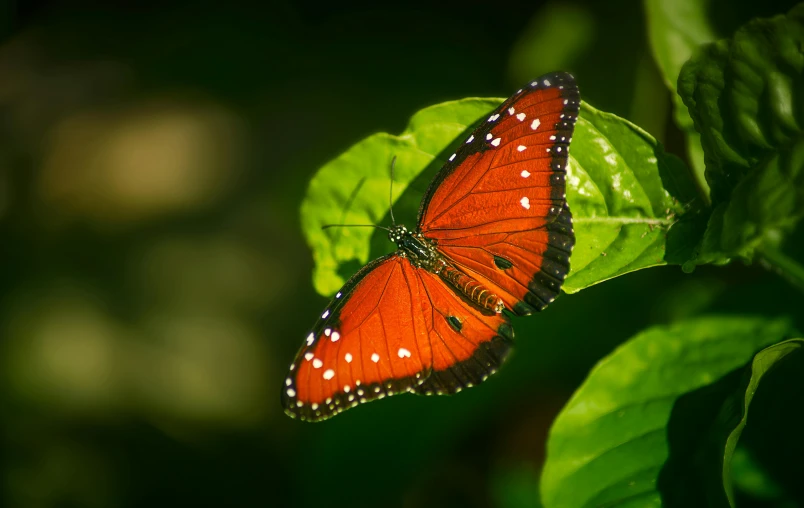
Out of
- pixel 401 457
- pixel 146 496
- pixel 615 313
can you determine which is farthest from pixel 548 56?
pixel 146 496

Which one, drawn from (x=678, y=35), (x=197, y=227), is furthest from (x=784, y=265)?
(x=197, y=227)

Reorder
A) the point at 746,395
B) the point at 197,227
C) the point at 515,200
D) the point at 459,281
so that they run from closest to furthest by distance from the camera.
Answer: the point at 746,395
the point at 515,200
the point at 459,281
the point at 197,227

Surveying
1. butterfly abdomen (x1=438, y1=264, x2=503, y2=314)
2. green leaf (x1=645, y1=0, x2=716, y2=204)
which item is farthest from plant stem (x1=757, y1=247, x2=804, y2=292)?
butterfly abdomen (x1=438, y1=264, x2=503, y2=314)

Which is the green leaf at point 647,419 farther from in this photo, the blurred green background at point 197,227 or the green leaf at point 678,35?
the blurred green background at point 197,227

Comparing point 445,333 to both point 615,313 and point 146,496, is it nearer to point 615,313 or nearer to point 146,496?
point 615,313

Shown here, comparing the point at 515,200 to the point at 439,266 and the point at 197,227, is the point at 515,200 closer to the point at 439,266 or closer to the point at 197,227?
the point at 439,266

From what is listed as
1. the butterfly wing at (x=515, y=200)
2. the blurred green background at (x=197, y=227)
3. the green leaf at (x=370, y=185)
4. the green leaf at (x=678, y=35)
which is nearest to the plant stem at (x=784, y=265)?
the green leaf at (x=678, y=35)
